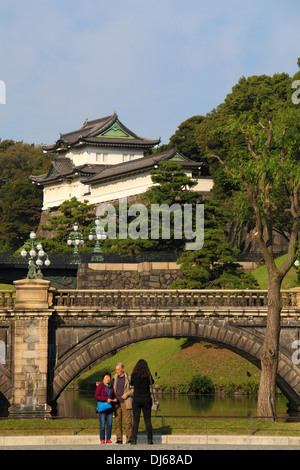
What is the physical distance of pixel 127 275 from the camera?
59.9m

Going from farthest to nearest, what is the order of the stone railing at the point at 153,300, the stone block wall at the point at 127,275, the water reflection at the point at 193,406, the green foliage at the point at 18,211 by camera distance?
the green foliage at the point at 18,211, the stone block wall at the point at 127,275, the water reflection at the point at 193,406, the stone railing at the point at 153,300

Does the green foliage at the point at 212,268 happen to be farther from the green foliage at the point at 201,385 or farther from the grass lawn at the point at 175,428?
the grass lawn at the point at 175,428

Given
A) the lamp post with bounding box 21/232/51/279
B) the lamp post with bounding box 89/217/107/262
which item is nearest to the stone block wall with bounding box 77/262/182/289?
the lamp post with bounding box 89/217/107/262

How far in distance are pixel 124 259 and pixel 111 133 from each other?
43123 millimetres

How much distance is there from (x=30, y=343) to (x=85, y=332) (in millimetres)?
2351

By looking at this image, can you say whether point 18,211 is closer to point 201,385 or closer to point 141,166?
point 141,166

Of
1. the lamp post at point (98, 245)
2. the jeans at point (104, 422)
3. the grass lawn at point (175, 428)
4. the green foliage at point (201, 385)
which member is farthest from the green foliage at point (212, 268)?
the jeans at point (104, 422)

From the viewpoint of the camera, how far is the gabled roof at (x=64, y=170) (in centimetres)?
9438

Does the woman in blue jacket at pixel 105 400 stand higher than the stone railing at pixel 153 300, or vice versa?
the stone railing at pixel 153 300

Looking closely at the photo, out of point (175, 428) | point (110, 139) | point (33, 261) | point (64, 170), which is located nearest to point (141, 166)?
point (110, 139)

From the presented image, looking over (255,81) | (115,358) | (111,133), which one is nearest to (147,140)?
(111,133)

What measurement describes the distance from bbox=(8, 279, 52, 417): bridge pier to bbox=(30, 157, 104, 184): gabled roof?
5961cm

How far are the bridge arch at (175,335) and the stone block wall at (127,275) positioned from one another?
22346mm
